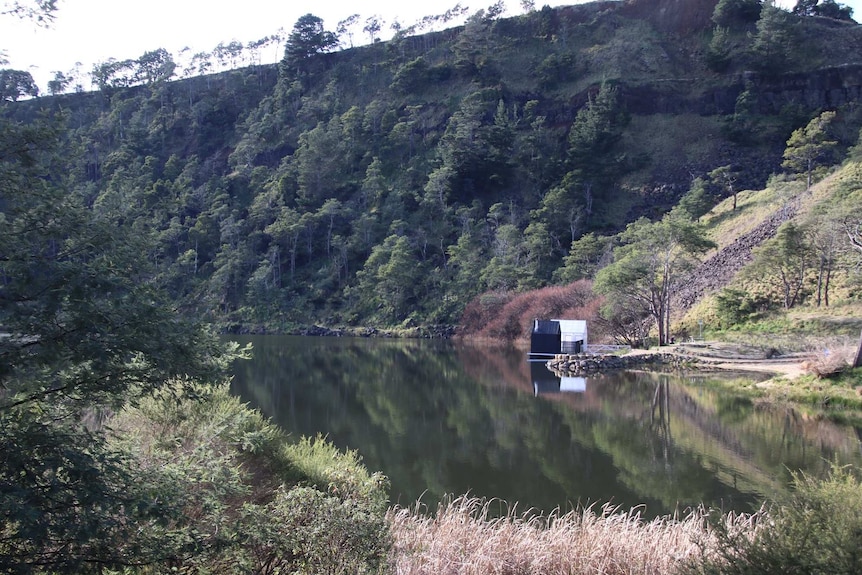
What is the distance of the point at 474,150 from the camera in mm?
70188

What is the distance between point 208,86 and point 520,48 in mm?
48354

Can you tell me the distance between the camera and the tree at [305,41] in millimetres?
94750

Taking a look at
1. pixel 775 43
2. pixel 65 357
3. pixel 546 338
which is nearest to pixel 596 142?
pixel 775 43

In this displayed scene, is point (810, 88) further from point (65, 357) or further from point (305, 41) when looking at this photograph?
point (65, 357)

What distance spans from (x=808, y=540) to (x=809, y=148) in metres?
53.1

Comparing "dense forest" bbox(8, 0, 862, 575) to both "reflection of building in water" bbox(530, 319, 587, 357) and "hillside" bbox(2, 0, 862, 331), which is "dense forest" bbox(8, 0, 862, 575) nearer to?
"hillside" bbox(2, 0, 862, 331)

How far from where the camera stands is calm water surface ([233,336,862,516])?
13.0m

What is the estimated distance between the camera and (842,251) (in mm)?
32500

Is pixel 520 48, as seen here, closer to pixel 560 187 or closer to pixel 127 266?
pixel 560 187

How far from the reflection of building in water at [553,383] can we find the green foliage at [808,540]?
798 inches

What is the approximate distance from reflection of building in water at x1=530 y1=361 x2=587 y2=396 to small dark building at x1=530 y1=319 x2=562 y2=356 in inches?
172

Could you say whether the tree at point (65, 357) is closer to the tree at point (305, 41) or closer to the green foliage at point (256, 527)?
the green foliage at point (256, 527)

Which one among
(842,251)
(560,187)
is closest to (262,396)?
(842,251)

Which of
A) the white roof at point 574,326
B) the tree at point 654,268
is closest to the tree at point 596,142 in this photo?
the tree at point 654,268
